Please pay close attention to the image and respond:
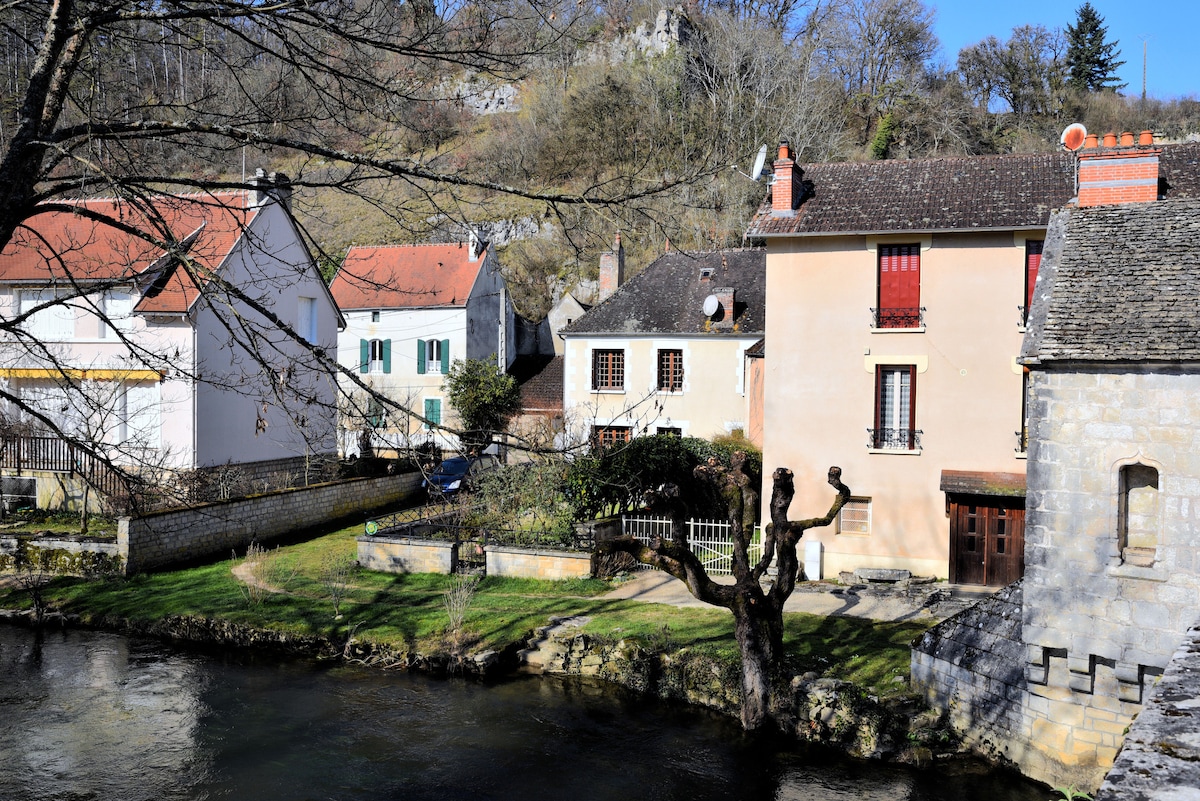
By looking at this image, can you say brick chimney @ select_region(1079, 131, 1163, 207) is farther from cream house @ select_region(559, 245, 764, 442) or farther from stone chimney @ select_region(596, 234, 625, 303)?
stone chimney @ select_region(596, 234, 625, 303)

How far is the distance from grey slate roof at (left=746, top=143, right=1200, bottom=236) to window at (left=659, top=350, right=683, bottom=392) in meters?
8.56

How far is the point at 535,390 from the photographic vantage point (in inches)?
1383

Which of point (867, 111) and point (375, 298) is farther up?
point (867, 111)

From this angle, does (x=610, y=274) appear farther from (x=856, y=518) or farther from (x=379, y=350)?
(x=856, y=518)

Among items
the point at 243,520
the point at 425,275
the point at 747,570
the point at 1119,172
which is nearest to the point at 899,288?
the point at 1119,172

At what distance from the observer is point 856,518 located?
18.0 metres

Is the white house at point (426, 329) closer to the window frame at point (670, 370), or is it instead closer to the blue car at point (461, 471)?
the blue car at point (461, 471)

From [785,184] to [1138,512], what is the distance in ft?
35.8

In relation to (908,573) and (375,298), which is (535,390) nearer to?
(375,298)

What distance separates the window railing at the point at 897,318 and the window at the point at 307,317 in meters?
15.3

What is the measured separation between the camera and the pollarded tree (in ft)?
37.2

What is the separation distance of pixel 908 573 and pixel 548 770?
30.9ft

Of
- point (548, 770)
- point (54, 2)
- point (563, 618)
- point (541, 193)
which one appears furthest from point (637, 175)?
point (563, 618)

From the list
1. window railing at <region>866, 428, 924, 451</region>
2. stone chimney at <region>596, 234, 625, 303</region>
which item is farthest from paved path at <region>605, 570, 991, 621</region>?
stone chimney at <region>596, 234, 625, 303</region>
